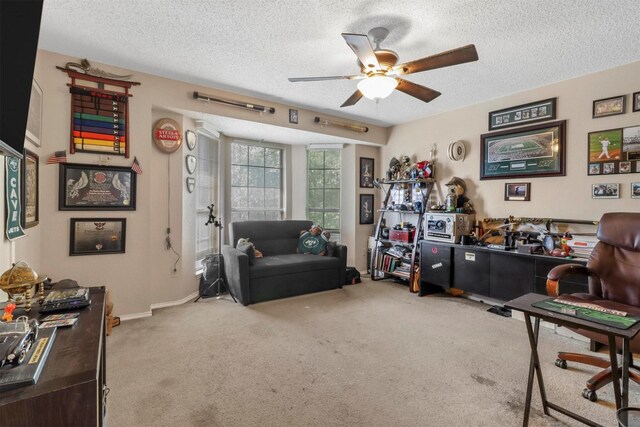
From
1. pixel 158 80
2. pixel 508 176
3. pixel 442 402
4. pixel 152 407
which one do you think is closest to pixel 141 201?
pixel 158 80

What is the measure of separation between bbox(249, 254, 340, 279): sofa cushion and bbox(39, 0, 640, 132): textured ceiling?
217 cm

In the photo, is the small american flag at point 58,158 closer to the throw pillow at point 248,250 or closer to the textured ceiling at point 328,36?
the textured ceiling at point 328,36

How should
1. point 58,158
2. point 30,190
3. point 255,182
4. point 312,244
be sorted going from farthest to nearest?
point 255,182
point 312,244
point 58,158
point 30,190

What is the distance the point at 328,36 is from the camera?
8.31ft

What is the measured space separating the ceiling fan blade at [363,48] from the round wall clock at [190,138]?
2514mm

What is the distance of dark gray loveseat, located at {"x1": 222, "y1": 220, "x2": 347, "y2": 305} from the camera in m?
3.73

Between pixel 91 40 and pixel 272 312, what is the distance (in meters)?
3.06

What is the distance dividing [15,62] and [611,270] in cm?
354

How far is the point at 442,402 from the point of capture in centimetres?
192

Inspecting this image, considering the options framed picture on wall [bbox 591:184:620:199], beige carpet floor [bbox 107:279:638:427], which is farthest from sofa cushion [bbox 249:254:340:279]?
framed picture on wall [bbox 591:184:620:199]

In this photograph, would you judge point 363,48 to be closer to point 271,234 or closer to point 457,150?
point 457,150

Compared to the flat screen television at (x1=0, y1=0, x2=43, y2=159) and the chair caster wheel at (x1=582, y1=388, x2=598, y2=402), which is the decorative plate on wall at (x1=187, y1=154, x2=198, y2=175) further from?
the chair caster wheel at (x1=582, y1=388, x2=598, y2=402)

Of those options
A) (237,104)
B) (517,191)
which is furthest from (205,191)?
(517,191)

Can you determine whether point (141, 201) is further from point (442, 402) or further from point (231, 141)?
point (442, 402)
